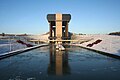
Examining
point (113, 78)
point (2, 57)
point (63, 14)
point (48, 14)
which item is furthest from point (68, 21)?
point (113, 78)

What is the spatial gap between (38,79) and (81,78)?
1.91 metres

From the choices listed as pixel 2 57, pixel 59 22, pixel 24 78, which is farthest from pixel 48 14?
pixel 24 78

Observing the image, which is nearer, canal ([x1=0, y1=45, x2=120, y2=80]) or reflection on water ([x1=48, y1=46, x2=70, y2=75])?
canal ([x1=0, y1=45, x2=120, y2=80])

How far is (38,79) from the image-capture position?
7734 mm

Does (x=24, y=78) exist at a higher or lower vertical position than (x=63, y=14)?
lower

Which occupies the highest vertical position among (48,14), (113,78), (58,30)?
(48,14)

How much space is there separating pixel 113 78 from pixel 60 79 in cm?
238

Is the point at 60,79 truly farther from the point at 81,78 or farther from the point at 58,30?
the point at 58,30

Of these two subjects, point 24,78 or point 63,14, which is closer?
point 24,78

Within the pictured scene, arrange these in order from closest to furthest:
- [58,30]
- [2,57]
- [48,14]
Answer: [2,57]
[48,14]
[58,30]

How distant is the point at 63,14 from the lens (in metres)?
68.0

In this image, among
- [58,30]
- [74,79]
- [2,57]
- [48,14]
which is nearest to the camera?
[74,79]

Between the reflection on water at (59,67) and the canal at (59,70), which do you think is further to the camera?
the reflection on water at (59,67)

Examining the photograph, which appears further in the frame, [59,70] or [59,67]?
[59,67]
